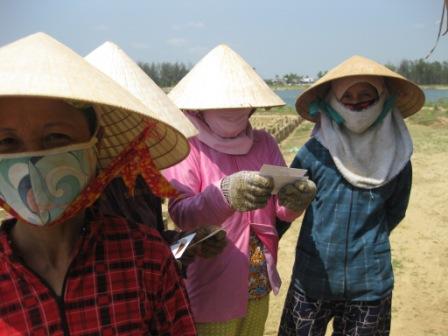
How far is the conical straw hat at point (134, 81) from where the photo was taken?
66.4 inches

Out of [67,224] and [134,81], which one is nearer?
[67,224]

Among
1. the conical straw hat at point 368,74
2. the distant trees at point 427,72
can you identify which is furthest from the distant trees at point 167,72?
the conical straw hat at point 368,74

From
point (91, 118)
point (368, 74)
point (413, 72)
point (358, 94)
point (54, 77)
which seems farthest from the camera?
point (413, 72)

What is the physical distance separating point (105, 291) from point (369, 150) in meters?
1.65

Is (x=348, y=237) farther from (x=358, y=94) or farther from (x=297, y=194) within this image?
(x=358, y=94)

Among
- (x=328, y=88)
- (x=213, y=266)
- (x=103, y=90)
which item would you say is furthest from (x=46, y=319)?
(x=328, y=88)

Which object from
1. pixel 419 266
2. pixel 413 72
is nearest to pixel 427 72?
pixel 413 72

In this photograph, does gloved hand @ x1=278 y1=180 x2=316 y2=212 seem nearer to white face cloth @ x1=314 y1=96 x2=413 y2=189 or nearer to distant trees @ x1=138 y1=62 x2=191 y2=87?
white face cloth @ x1=314 y1=96 x2=413 y2=189

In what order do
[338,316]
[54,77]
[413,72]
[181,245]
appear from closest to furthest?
1. [54,77]
2. [181,245]
3. [338,316]
4. [413,72]

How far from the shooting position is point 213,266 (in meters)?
2.07

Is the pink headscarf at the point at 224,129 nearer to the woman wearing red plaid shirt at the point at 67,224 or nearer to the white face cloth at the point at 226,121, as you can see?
the white face cloth at the point at 226,121

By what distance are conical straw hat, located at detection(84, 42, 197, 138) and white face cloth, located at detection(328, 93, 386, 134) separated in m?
0.92

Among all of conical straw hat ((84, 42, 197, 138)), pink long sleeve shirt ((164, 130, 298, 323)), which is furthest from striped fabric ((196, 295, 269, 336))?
conical straw hat ((84, 42, 197, 138))

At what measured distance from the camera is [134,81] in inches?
69.5
